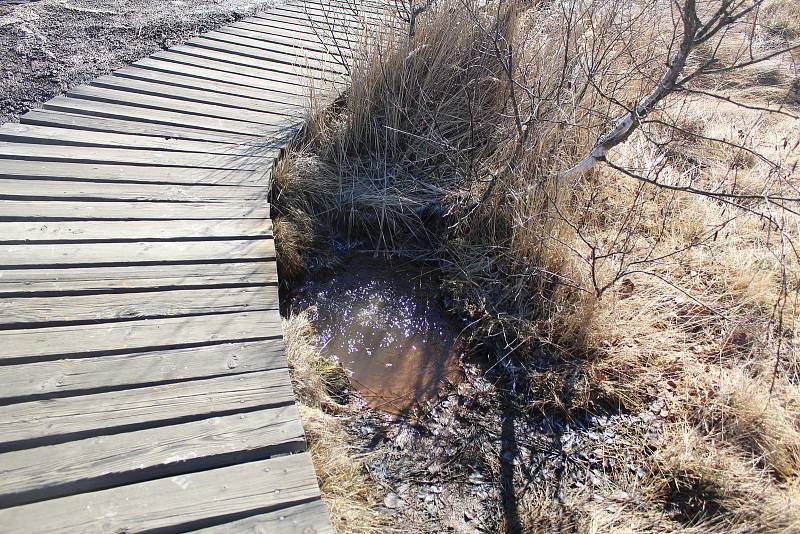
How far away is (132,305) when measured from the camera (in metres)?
2.45

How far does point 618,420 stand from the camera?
9.64 feet

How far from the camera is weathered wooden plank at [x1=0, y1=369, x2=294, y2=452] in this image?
76.4 inches

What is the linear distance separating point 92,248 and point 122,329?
551 millimetres

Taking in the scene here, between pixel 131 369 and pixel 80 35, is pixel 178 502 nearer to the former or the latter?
pixel 131 369

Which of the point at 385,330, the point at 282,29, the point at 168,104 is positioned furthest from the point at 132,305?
the point at 282,29

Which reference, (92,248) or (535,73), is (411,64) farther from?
(92,248)

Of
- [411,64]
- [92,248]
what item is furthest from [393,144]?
[92,248]

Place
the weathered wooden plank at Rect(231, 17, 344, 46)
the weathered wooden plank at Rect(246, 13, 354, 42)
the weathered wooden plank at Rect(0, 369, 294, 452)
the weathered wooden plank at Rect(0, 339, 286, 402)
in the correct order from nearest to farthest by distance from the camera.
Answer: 1. the weathered wooden plank at Rect(0, 369, 294, 452)
2. the weathered wooden plank at Rect(0, 339, 286, 402)
3. the weathered wooden plank at Rect(231, 17, 344, 46)
4. the weathered wooden plank at Rect(246, 13, 354, 42)

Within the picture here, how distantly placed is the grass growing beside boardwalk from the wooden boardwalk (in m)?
0.63

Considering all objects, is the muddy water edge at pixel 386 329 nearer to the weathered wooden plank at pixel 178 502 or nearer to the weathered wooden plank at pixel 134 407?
the weathered wooden plank at pixel 134 407

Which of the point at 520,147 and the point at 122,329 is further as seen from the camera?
the point at 520,147

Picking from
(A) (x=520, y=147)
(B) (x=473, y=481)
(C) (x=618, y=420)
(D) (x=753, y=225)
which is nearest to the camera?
(B) (x=473, y=481)

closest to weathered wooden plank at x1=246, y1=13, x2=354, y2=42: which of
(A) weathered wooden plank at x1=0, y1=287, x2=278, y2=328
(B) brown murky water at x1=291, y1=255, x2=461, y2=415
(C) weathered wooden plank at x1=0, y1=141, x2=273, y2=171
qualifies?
(C) weathered wooden plank at x1=0, y1=141, x2=273, y2=171

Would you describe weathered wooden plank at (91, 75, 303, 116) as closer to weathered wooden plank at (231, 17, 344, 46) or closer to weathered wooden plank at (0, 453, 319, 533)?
weathered wooden plank at (231, 17, 344, 46)
